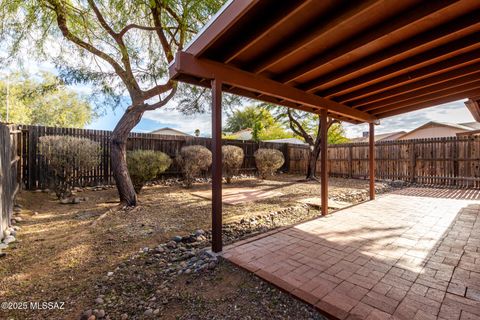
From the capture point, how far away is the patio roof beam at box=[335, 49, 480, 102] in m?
2.74

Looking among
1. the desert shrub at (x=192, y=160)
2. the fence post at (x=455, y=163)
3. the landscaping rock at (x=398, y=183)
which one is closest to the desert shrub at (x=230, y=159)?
the desert shrub at (x=192, y=160)

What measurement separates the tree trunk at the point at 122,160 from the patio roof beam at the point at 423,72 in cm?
470

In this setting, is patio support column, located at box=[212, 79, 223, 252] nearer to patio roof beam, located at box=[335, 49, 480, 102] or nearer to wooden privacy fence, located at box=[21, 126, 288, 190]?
patio roof beam, located at box=[335, 49, 480, 102]

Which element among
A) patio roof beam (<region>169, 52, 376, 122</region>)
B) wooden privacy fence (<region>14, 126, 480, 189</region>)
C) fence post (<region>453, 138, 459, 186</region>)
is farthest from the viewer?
fence post (<region>453, 138, 459, 186</region>)

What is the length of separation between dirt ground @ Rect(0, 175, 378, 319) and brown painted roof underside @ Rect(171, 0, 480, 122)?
2303 millimetres

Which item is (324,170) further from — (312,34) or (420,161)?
(420,161)

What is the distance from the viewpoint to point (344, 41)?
8.09 feet

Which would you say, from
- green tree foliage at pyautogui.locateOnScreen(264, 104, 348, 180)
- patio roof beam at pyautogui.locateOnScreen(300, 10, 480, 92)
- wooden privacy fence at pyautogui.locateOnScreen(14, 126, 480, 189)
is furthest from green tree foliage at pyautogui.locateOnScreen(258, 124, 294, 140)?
patio roof beam at pyautogui.locateOnScreen(300, 10, 480, 92)

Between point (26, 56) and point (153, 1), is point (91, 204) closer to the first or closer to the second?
point (26, 56)

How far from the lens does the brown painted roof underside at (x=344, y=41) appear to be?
1961 mm

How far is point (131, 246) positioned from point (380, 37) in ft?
12.4

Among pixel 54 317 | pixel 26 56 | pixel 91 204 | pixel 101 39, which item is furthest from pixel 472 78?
pixel 26 56

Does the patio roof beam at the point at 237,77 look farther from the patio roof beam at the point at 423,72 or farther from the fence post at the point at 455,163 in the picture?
the fence post at the point at 455,163

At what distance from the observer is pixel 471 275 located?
2.08 meters
